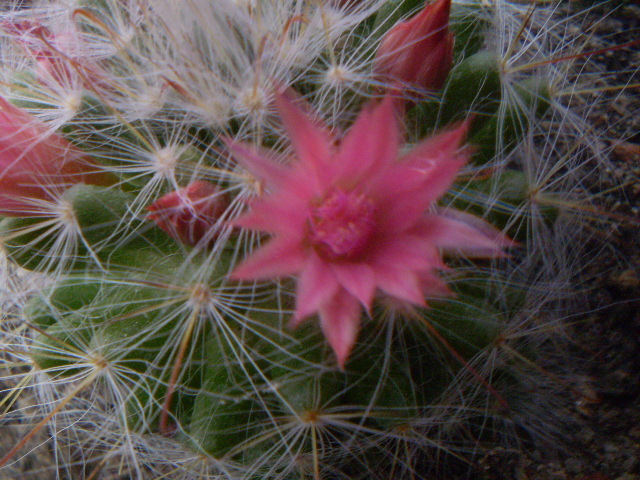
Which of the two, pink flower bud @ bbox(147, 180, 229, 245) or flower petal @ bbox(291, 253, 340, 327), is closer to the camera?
flower petal @ bbox(291, 253, 340, 327)

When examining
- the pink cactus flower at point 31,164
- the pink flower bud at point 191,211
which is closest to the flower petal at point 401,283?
the pink flower bud at point 191,211

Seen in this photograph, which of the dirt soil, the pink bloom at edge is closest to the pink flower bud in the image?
the pink bloom at edge

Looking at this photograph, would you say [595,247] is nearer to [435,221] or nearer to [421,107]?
[421,107]

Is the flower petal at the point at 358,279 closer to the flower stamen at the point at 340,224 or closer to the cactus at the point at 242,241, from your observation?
the flower stamen at the point at 340,224

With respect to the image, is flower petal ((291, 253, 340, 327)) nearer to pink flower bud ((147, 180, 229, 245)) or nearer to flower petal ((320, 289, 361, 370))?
flower petal ((320, 289, 361, 370))

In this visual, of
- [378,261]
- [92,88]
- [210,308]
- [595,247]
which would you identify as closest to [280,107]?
[378,261]

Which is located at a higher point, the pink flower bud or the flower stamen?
the pink flower bud

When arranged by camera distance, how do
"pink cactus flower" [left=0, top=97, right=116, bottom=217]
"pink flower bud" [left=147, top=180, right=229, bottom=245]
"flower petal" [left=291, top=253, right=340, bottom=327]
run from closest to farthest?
"flower petal" [left=291, top=253, right=340, bottom=327]
"pink flower bud" [left=147, top=180, right=229, bottom=245]
"pink cactus flower" [left=0, top=97, right=116, bottom=217]
